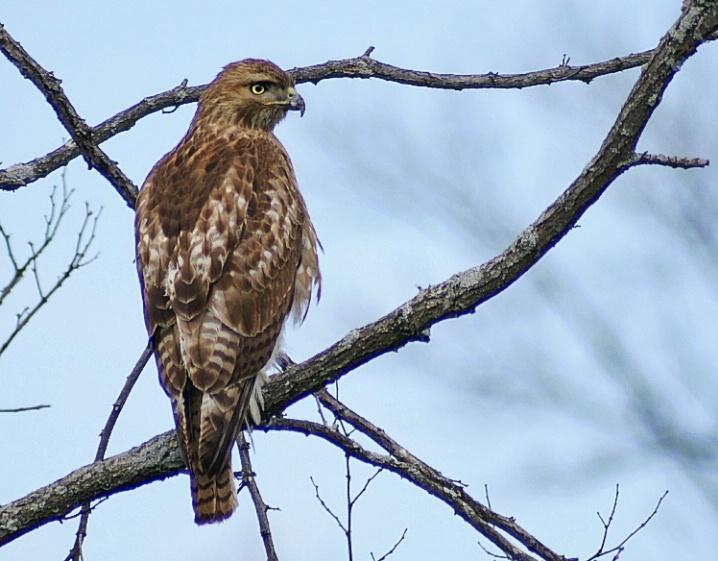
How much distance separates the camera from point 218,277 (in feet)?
17.5

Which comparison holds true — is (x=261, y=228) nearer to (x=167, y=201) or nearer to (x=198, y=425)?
(x=167, y=201)

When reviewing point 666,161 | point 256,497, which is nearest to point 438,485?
point 256,497

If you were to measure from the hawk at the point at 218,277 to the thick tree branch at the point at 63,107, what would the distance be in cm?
22

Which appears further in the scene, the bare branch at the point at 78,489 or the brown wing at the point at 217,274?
the brown wing at the point at 217,274

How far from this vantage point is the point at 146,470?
4.86 metres

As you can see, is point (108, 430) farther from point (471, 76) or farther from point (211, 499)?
point (471, 76)

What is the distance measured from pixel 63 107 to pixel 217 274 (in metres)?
1.09

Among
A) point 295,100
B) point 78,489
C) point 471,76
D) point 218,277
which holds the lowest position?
point 78,489

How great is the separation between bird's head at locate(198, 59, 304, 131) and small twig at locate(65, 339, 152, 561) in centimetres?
163

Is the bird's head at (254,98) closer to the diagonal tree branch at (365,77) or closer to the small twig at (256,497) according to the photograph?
the diagonal tree branch at (365,77)

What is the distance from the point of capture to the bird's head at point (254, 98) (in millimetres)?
6578

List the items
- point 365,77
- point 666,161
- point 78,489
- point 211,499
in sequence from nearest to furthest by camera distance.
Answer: point 666,161, point 78,489, point 211,499, point 365,77

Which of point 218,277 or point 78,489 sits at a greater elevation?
point 218,277

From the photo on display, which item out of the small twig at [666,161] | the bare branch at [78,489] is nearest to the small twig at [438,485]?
the bare branch at [78,489]
